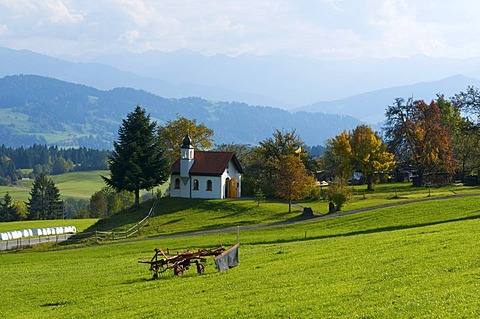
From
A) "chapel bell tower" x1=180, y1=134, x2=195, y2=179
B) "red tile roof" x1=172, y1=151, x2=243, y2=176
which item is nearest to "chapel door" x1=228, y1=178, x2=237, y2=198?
"red tile roof" x1=172, y1=151, x2=243, y2=176

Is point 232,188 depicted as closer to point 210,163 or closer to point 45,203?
point 210,163

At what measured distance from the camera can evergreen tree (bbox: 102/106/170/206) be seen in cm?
7112

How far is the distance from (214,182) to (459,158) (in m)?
34.3

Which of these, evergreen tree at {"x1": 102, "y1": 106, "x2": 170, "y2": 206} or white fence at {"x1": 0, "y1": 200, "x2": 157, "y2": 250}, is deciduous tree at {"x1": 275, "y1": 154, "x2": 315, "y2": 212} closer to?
white fence at {"x1": 0, "y1": 200, "x2": 157, "y2": 250}

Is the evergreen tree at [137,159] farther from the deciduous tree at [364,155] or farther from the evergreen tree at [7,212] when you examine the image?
the evergreen tree at [7,212]

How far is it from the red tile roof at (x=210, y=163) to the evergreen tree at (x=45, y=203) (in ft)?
192

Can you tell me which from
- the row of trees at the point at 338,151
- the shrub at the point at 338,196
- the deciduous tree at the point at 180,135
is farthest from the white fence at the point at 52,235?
the deciduous tree at the point at 180,135

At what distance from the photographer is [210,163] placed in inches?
2926

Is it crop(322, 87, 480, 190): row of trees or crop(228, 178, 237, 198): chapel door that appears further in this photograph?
crop(322, 87, 480, 190): row of trees

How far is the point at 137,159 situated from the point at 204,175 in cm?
816

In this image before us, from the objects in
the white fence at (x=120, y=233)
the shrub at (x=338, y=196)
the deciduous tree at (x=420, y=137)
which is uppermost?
the deciduous tree at (x=420, y=137)

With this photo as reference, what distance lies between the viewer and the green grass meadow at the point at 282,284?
57.1ft

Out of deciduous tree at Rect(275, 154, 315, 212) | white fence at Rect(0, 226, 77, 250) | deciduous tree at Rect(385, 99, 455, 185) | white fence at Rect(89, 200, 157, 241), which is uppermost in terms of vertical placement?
Result: deciduous tree at Rect(385, 99, 455, 185)

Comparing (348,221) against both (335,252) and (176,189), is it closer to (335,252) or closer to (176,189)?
(335,252)
